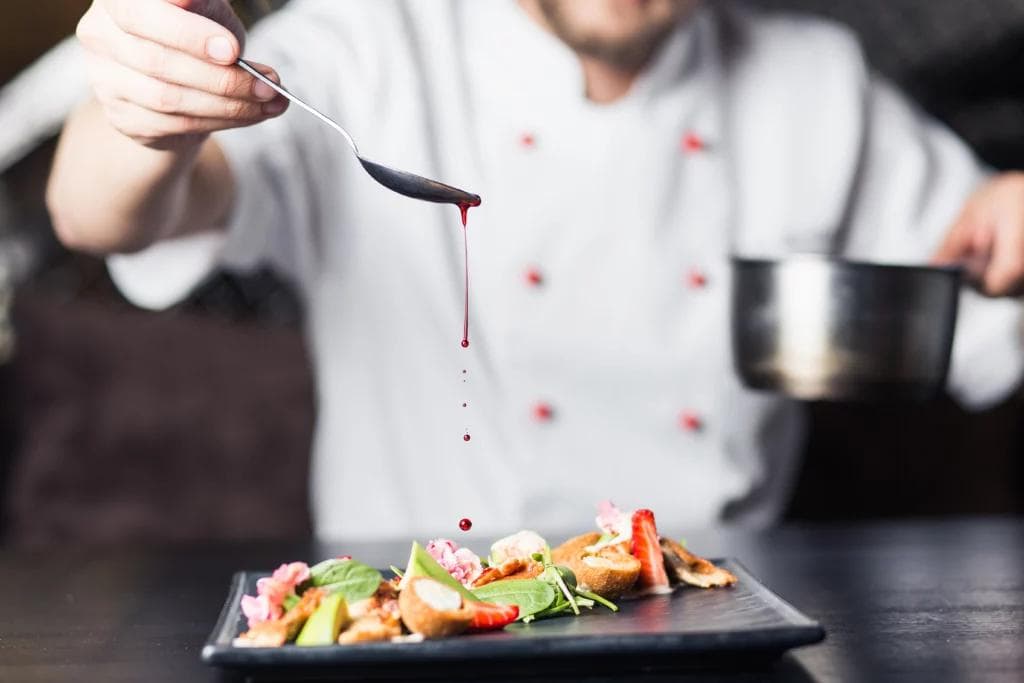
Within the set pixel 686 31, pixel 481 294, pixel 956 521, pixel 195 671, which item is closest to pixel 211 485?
pixel 481 294

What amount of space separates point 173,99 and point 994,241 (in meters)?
1.07

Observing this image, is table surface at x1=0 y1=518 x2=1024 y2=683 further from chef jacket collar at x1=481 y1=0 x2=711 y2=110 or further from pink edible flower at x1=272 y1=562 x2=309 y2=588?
chef jacket collar at x1=481 y1=0 x2=711 y2=110

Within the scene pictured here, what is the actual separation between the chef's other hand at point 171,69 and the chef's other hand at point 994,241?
96 cm

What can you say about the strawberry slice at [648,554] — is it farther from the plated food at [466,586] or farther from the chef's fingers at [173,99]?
the chef's fingers at [173,99]

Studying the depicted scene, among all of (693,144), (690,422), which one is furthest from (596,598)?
(693,144)

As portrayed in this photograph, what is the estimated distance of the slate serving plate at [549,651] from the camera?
72 cm

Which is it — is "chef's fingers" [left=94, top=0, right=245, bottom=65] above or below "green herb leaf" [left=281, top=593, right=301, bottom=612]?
above

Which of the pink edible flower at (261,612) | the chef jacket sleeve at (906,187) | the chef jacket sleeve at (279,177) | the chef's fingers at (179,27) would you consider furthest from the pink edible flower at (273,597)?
the chef jacket sleeve at (906,187)

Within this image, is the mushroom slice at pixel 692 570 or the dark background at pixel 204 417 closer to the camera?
the mushroom slice at pixel 692 570

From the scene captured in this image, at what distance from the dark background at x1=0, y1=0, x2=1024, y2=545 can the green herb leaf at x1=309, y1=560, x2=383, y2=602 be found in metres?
1.46

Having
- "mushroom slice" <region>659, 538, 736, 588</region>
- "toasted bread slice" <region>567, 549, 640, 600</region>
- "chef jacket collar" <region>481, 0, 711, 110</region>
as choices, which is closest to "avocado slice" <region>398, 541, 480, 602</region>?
"toasted bread slice" <region>567, 549, 640, 600</region>

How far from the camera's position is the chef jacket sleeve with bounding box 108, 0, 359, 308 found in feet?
5.50

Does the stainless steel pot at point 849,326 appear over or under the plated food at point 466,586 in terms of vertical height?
over

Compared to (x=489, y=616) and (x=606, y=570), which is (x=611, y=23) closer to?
(x=606, y=570)
